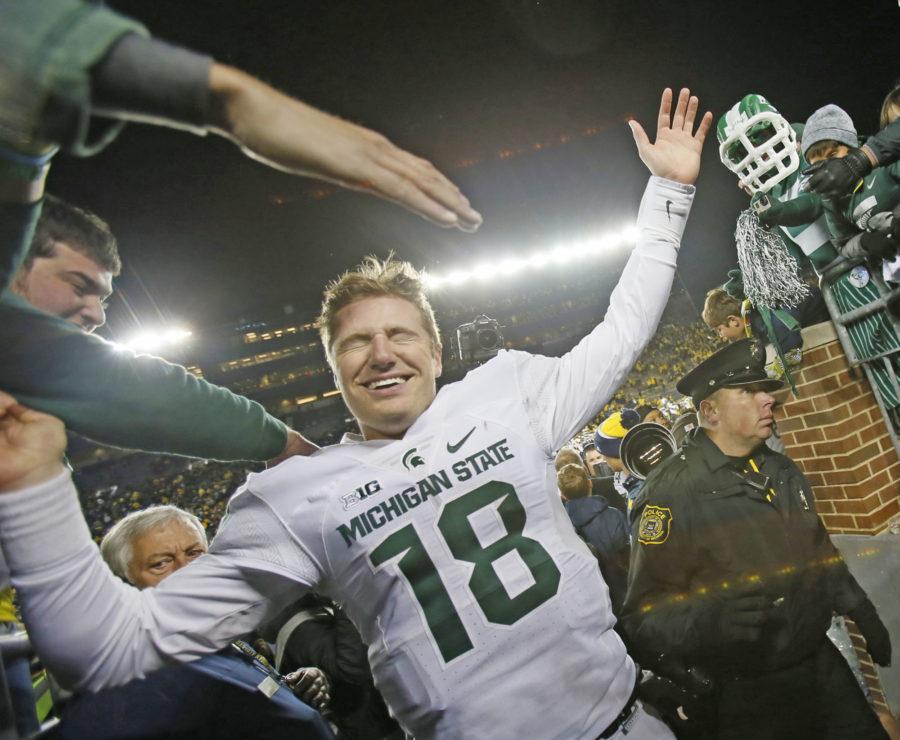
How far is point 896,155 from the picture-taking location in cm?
245

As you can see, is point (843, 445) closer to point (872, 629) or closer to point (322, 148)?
point (872, 629)

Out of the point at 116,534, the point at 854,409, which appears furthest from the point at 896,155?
the point at 116,534

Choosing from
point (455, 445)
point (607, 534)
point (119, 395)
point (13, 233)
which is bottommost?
point (607, 534)

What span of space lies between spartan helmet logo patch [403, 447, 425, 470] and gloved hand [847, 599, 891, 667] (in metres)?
2.81

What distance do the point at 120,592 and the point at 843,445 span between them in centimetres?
395

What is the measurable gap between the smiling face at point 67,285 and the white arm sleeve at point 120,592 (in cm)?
51

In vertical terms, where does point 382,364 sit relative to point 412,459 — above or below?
above

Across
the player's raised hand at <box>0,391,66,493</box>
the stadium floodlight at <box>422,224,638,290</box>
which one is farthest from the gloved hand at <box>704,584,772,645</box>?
the stadium floodlight at <box>422,224,638,290</box>

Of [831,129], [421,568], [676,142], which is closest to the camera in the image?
[421,568]

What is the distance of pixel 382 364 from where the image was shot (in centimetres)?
146

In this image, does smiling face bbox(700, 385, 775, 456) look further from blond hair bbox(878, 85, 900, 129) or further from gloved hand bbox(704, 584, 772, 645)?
blond hair bbox(878, 85, 900, 129)

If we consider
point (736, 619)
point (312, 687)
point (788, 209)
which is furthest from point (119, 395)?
point (788, 209)

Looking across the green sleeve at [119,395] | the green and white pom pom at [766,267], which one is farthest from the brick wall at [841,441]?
the green sleeve at [119,395]

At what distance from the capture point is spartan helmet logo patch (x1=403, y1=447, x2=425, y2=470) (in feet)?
4.41
